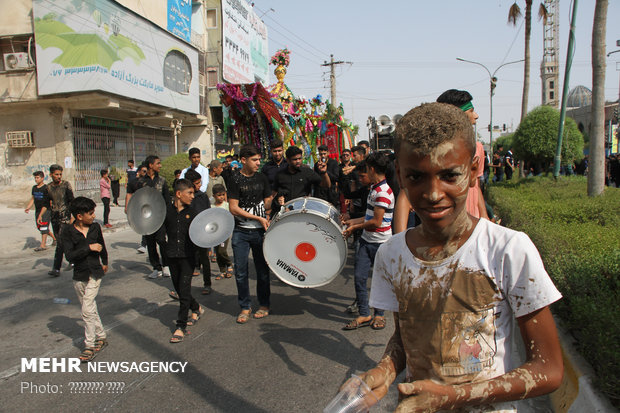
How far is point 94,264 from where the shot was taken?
4504 mm

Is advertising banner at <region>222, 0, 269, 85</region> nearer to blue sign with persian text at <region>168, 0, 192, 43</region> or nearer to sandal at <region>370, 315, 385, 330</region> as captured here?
blue sign with persian text at <region>168, 0, 192, 43</region>

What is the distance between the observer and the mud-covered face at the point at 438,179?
49.6 inches

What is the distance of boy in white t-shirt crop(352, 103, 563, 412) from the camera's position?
3.91 feet

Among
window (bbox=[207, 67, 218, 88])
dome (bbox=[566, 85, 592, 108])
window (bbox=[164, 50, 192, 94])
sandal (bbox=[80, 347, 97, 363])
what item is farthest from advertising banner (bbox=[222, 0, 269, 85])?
dome (bbox=[566, 85, 592, 108])

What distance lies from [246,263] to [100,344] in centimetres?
178

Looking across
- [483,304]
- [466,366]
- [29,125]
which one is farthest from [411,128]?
[29,125]

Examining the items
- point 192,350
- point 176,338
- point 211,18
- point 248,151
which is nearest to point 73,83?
point 248,151

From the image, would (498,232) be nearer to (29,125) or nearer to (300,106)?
(300,106)

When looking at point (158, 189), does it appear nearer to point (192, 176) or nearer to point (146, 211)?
point (192, 176)

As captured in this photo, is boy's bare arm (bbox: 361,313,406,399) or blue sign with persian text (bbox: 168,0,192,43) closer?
boy's bare arm (bbox: 361,313,406,399)

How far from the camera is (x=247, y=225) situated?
5.35m

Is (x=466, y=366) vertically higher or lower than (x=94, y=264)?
higher

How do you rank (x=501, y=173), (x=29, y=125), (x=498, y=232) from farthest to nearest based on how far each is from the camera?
(x=501, y=173) → (x=29, y=125) → (x=498, y=232)

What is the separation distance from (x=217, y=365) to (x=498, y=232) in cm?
343
